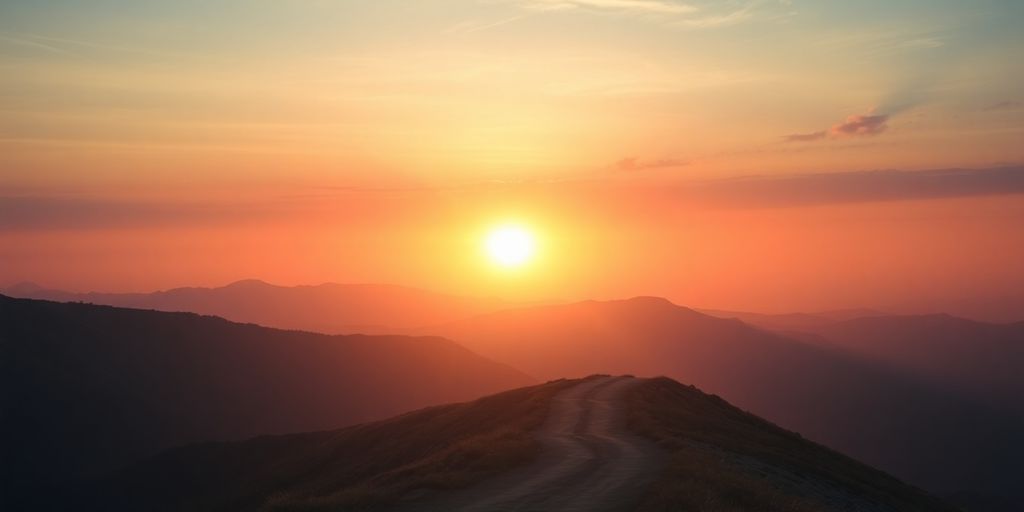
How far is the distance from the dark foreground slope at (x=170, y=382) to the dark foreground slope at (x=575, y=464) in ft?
237

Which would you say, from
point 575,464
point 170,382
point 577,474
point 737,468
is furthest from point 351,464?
point 170,382

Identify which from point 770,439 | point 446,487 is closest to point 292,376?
point 770,439

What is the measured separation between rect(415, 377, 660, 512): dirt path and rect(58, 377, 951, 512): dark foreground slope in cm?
6

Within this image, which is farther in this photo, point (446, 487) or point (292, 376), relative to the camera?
point (292, 376)

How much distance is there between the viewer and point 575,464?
28672 mm

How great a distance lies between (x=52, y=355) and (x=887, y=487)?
166 metres

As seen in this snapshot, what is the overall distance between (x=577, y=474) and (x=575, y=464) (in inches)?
81.1

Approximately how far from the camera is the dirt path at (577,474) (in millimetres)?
22000

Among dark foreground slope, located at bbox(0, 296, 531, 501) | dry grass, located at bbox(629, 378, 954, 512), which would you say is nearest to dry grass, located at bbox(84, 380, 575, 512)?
dry grass, located at bbox(629, 378, 954, 512)

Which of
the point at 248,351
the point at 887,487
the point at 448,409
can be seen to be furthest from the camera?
the point at 248,351

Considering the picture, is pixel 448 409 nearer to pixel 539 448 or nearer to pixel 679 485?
pixel 539 448

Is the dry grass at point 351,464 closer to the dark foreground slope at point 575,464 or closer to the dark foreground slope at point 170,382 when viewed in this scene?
the dark foreground slope at point 575,464

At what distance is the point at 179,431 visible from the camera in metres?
154

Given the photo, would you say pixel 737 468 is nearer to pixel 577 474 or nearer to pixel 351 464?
pixel 577 474
